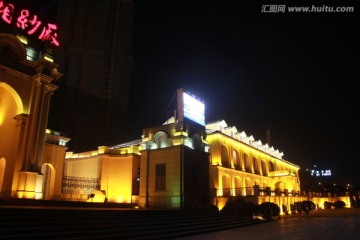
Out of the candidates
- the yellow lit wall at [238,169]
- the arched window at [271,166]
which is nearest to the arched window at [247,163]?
the yellow lit wall at [238,169]

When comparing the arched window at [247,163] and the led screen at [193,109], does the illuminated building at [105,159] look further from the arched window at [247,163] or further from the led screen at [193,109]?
the arched window at [247,163]

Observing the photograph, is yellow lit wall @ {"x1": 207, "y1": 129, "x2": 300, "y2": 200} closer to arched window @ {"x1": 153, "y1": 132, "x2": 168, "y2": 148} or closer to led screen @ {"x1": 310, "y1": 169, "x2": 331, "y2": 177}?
arched window @ {"x1": 153, "y1": 132, "x2": 168, "y2": 148}

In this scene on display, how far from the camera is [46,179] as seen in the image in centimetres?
2420

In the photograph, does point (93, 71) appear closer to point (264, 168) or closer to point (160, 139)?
point (160, 139)

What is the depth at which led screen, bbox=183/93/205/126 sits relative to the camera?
25.9m

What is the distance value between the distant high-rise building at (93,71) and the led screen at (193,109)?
Result: 24.1 m

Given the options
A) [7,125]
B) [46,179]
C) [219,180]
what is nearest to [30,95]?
[7,125]

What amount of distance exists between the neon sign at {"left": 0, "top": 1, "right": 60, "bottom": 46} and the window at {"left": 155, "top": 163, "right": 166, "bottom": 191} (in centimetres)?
1243

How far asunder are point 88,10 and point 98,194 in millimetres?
39934

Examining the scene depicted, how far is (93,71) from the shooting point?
164 feet

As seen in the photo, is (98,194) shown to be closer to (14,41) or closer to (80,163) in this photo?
(80,163)

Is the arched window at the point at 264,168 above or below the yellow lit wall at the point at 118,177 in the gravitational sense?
above

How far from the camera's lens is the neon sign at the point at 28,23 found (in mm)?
17945

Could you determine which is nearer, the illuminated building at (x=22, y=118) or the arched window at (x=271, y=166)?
the illuminated building at (x=22, y=118)
